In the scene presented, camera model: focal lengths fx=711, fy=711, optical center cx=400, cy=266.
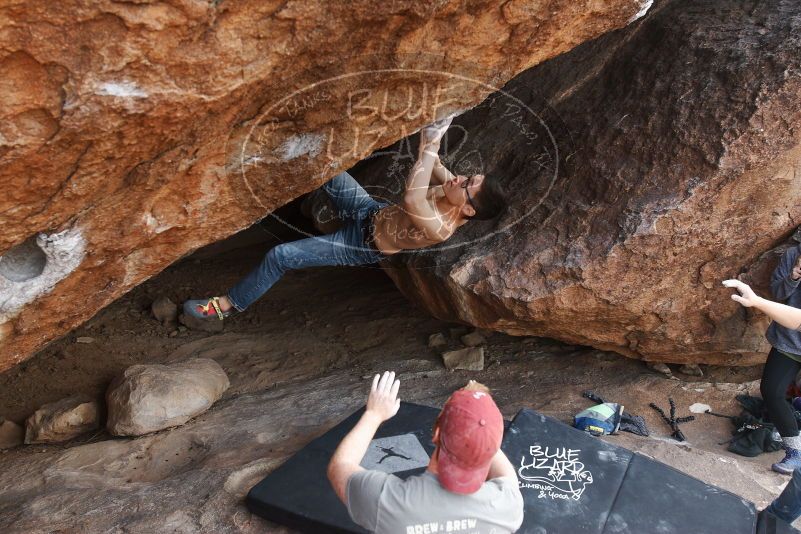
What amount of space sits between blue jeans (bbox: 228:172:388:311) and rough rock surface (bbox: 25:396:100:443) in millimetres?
1088

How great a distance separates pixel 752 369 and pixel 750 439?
682 millimetres

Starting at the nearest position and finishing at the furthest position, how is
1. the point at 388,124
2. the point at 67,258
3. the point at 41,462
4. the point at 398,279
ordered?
the point at 67,258 → the point at 388,124 → the point at 41,462 → the point at 398,279

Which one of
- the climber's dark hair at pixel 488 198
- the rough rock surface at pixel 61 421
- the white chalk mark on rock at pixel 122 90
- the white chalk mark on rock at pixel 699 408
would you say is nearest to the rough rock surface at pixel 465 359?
the white chalk mark on rock at pixel 699 408

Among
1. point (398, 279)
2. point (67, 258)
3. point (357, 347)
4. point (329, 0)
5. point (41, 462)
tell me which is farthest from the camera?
point (357, 347)

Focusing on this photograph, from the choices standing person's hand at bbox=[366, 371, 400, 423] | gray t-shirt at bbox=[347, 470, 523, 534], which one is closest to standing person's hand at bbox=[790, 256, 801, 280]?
gray t-shirt at bbox=[347, 470, 523, 534]

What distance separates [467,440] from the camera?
192cm

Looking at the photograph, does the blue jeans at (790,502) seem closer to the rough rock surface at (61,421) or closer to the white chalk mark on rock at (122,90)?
the white chalk mark on rock at (122,90)

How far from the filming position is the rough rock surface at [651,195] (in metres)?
3.61

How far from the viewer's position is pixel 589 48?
4262mm

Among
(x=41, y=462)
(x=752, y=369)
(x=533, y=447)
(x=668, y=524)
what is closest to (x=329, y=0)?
(x=533, y=447)

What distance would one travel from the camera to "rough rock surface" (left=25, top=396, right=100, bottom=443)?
3.93 meters

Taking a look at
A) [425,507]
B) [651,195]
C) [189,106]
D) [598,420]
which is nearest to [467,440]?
[425,507]

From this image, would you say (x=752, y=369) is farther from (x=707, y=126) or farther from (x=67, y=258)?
(x=67, y=258)

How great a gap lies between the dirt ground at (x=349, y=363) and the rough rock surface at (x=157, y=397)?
0.18m
